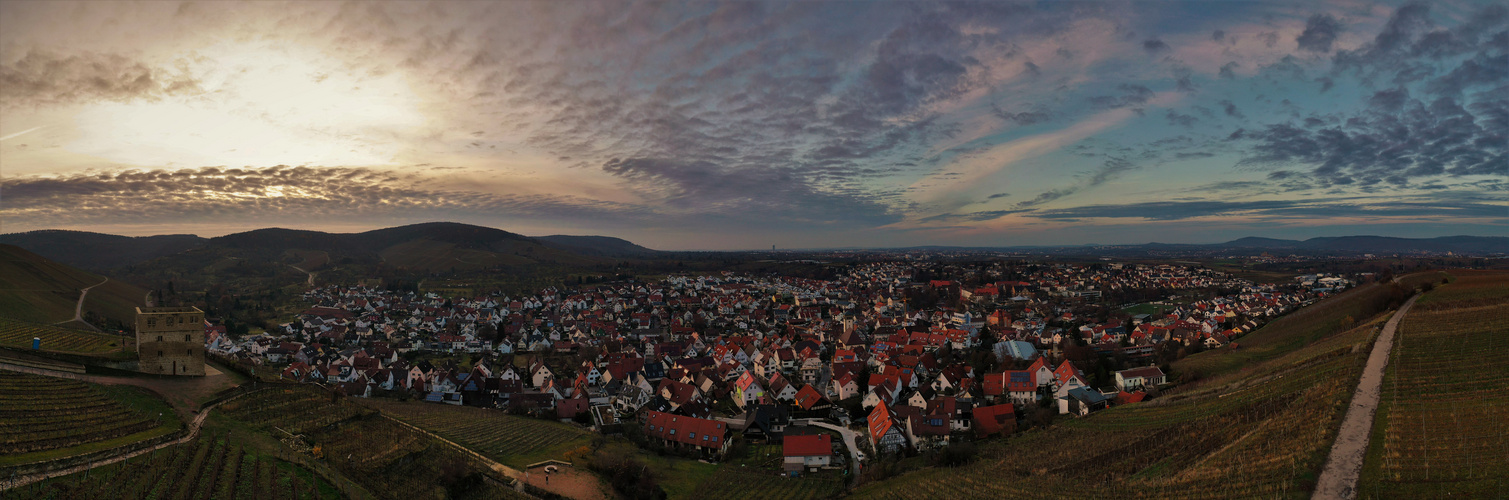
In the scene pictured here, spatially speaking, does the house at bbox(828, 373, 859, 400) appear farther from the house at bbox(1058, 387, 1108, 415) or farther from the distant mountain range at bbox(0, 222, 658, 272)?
the distant mountain range at bbox(0, 222, 658, 272)

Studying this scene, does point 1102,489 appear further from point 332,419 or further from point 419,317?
point 419,317

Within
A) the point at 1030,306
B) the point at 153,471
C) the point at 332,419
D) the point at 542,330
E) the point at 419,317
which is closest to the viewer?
the point at 153,471

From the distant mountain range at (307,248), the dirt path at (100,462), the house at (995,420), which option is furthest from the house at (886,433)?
the distant mountain range at (307,248)

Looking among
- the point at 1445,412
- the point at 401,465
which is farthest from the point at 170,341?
the point at 1445,412

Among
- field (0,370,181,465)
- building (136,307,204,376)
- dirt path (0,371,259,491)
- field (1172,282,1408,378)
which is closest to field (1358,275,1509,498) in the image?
field (1172,282,1408,378)

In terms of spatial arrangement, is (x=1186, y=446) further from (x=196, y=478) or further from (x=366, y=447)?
(x=196, y=478)

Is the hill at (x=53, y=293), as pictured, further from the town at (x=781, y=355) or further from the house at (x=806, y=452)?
the house at (x=806, y=452)

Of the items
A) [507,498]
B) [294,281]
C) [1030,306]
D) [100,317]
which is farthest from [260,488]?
[294,281]
